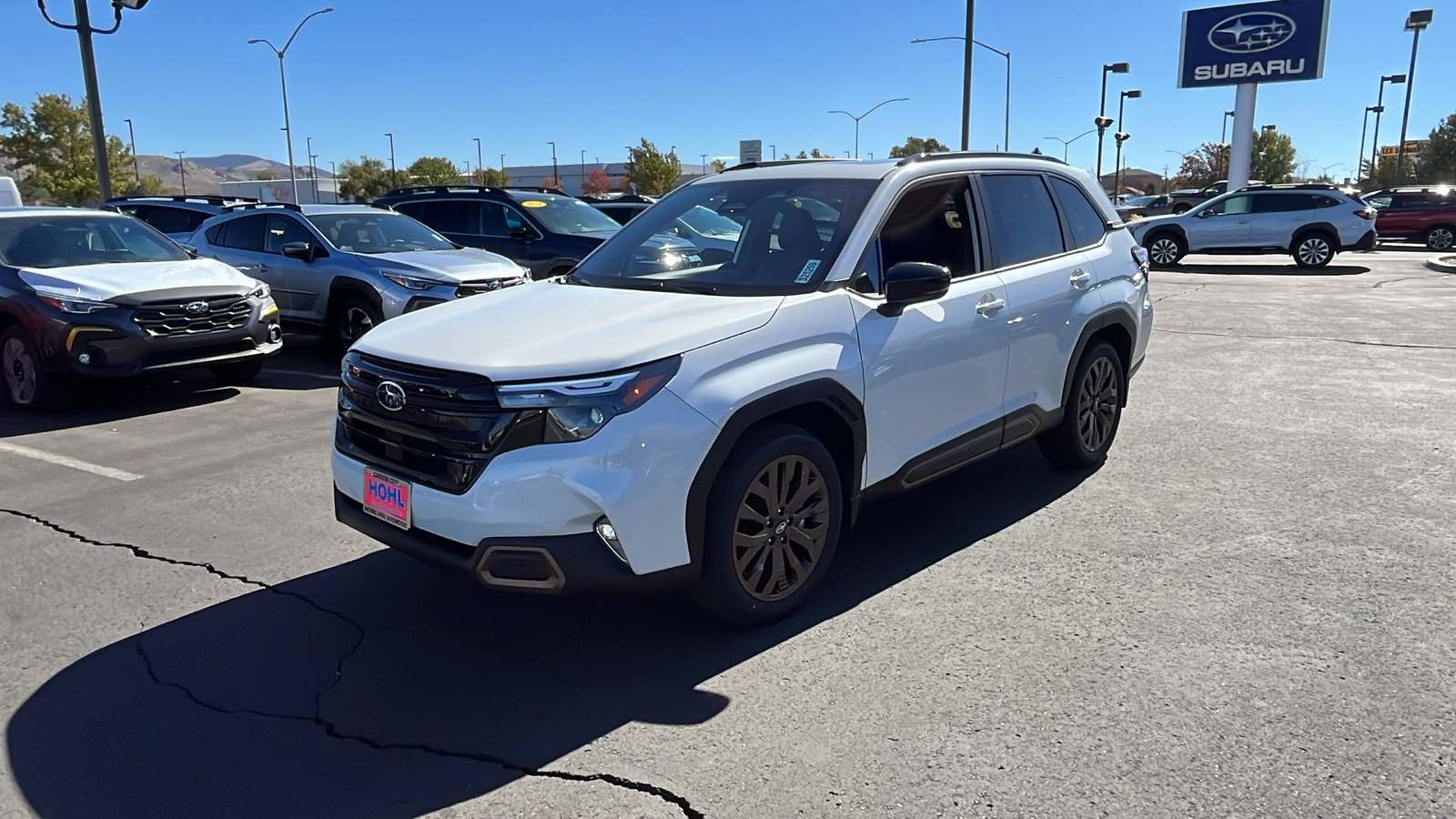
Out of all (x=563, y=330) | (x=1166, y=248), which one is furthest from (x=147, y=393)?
(x=1166, y=248)

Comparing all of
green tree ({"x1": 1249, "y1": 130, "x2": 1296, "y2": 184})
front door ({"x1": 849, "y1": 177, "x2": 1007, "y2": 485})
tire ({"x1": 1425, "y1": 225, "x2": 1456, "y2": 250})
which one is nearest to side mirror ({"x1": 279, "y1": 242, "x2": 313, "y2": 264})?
front door ({"x1": 849, "y1": 177, "x2": 1007, "y2": 485})

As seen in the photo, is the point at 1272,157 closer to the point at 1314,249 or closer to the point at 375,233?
the point at 1314,249

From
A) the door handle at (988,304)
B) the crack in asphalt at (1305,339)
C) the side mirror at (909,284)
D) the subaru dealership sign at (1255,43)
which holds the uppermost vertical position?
the subaru dealership sign at (1255,43)

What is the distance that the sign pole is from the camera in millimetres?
37719

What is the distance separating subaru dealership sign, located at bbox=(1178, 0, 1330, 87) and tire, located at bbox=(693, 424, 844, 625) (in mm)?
42756

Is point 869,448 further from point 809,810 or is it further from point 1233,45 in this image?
point 1233,45

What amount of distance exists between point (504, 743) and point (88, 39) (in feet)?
54.2

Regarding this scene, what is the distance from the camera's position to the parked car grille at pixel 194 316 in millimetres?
7926

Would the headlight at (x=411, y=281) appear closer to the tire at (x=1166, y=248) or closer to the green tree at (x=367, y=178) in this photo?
the tire at (x=1166, y=248)

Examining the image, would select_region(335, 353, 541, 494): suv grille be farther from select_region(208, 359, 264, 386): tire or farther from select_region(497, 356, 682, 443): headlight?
select_region(208, 359, 264, 386): tire

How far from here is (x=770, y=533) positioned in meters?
3.81

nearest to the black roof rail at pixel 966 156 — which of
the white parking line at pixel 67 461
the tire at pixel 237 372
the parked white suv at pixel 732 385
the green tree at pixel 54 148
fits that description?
the parked white suv at pixel 732 385

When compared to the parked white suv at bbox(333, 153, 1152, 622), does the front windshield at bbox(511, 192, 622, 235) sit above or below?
above

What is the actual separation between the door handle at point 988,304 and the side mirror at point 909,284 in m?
0.55
